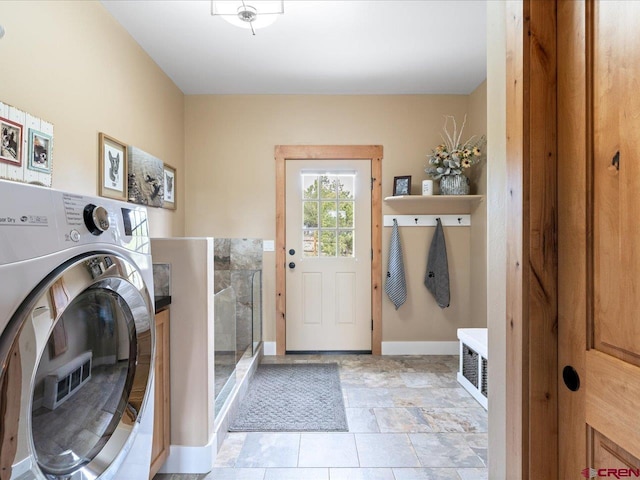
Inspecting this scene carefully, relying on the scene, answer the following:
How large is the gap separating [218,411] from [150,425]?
844 millimetres

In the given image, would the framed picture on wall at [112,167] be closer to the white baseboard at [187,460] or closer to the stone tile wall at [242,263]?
the stone tile wall at [242,263]

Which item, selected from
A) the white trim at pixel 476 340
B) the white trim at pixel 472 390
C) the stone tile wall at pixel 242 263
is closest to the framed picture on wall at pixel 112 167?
the stone tile wall at pixel 242 263

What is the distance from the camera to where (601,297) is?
77 cm

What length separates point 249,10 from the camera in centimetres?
200

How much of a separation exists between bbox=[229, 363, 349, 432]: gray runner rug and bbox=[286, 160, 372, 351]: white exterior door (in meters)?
0.42

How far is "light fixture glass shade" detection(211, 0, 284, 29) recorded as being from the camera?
199cm

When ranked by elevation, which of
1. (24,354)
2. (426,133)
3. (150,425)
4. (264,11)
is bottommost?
(150,425)

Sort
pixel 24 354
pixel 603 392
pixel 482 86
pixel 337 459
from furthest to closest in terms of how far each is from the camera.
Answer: pixel 482 86
pixel 337 459
pixel 603 392
pixel 24 354

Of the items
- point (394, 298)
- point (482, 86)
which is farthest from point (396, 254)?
point (482, 86)

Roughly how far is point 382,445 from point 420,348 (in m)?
1.65

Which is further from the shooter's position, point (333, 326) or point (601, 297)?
point (333, 326)

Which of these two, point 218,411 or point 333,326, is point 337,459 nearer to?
point 218,411

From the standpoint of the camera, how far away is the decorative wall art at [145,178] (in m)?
2.43

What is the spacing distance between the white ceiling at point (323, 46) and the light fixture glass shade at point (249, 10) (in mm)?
48
